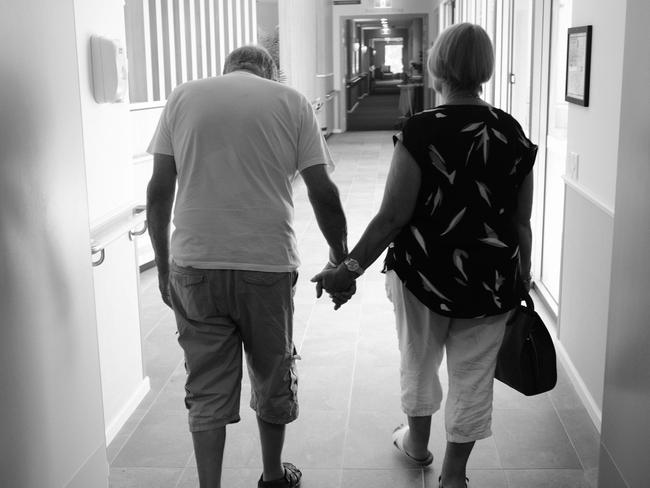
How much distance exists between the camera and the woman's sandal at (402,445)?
2.89 metres

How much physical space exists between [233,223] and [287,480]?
38.7 inches

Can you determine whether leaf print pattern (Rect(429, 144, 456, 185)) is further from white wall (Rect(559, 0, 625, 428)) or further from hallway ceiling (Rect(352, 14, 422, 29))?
hallway ceiling (Rect(352, 14, 422, 29))

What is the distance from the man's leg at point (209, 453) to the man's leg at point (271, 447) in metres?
0.18

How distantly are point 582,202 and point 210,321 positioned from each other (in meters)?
1.93

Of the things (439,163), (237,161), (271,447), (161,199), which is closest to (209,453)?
(271,447)

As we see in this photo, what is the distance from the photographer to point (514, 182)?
232cm

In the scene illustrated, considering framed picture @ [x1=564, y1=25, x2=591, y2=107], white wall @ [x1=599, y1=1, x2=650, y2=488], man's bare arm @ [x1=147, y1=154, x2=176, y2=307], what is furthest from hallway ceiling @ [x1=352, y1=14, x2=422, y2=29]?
white wall @ [x1=599, y1=1, x2=650, y2=488]

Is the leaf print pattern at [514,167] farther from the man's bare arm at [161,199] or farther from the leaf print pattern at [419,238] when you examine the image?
the man's bare arm at [161,199]

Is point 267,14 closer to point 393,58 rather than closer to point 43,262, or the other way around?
point 43,262

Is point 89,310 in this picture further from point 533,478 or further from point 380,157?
point 380,157

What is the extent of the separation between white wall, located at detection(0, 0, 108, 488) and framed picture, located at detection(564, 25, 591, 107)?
226 centimetres

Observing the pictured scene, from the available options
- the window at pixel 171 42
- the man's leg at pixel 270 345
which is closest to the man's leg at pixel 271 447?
the man's leg at pixel 270 345

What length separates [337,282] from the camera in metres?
2.49

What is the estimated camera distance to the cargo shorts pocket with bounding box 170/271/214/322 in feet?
7.65
